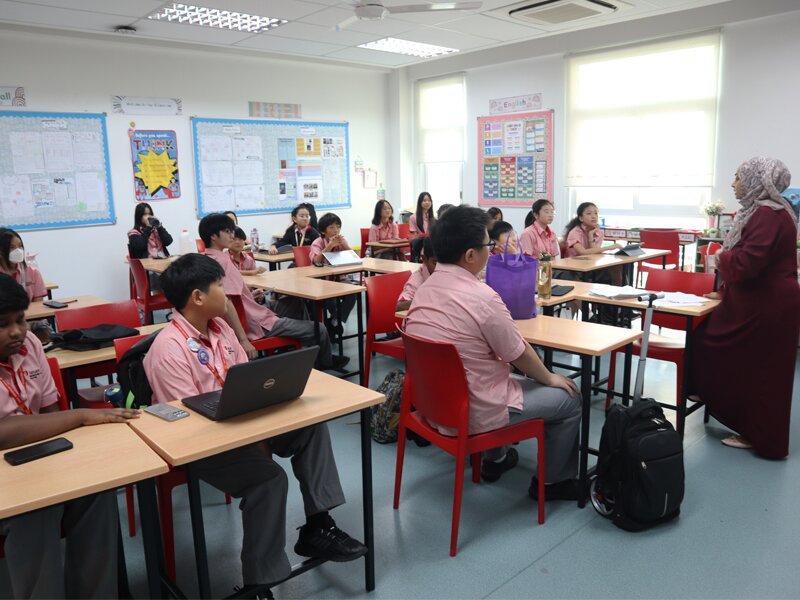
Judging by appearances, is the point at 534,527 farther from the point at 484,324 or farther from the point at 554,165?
the point at 554,165

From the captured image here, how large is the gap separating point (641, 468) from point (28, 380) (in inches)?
85.5

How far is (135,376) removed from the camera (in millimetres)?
2109

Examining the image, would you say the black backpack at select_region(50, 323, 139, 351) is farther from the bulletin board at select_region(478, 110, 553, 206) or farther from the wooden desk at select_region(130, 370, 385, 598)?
the bulletin board at select_region(478, 110, 553, 206)

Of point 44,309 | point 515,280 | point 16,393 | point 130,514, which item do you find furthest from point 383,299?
point 16,393

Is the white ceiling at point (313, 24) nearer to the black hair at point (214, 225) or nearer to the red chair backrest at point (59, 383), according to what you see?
the black hair at point (214, 225)

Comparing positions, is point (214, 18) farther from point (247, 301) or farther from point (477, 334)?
point (477, 334)

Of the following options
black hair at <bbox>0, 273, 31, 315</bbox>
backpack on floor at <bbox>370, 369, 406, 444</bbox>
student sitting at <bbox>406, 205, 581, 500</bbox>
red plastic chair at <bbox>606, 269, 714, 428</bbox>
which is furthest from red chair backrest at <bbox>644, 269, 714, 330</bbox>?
black hair at <bbox>0, 273, 31, 315</bbox>

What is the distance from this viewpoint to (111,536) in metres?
1.67

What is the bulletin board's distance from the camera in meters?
7.56

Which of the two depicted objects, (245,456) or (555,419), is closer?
(245,456)

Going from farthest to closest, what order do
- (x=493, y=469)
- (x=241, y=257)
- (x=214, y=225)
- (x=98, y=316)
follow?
(x=241, y=257)
(x=214, y=225)
(x=98, y=316)
(x=493, y=469)

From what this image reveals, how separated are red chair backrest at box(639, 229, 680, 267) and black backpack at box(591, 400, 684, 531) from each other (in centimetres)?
374

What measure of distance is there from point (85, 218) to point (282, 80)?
9.88ft

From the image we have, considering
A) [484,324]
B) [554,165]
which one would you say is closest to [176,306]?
[484,324]
